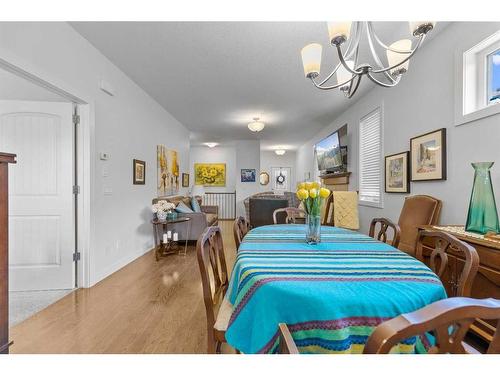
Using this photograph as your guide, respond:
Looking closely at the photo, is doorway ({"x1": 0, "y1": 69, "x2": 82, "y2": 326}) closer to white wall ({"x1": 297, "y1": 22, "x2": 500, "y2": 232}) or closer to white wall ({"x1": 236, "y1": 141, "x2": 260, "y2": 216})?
white wall ({"x1": 297, "y1": 22, "x2": 500, "y2": 232})

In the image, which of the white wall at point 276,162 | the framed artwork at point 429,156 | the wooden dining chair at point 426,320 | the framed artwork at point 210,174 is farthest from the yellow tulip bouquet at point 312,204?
the white wall at point 276,162

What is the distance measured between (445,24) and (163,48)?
2.88 m

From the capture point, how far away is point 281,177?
466 inches

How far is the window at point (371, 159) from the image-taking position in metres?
3.93

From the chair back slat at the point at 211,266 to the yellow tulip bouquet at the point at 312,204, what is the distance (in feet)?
1.99

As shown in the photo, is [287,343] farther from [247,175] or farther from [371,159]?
[247,175]

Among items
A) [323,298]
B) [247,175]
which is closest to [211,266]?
[323,298]

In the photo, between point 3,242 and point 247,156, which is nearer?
point 3,242

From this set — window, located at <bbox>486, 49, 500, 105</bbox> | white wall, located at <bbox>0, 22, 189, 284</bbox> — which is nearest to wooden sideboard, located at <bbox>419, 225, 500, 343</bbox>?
window, located at <bbox>486, 49, 500, 105</bbox>

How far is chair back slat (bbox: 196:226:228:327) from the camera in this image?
1.25 meters

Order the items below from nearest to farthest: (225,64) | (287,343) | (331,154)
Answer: (287,343) < (225,64) < (331,154)

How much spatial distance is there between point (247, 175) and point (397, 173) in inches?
216
